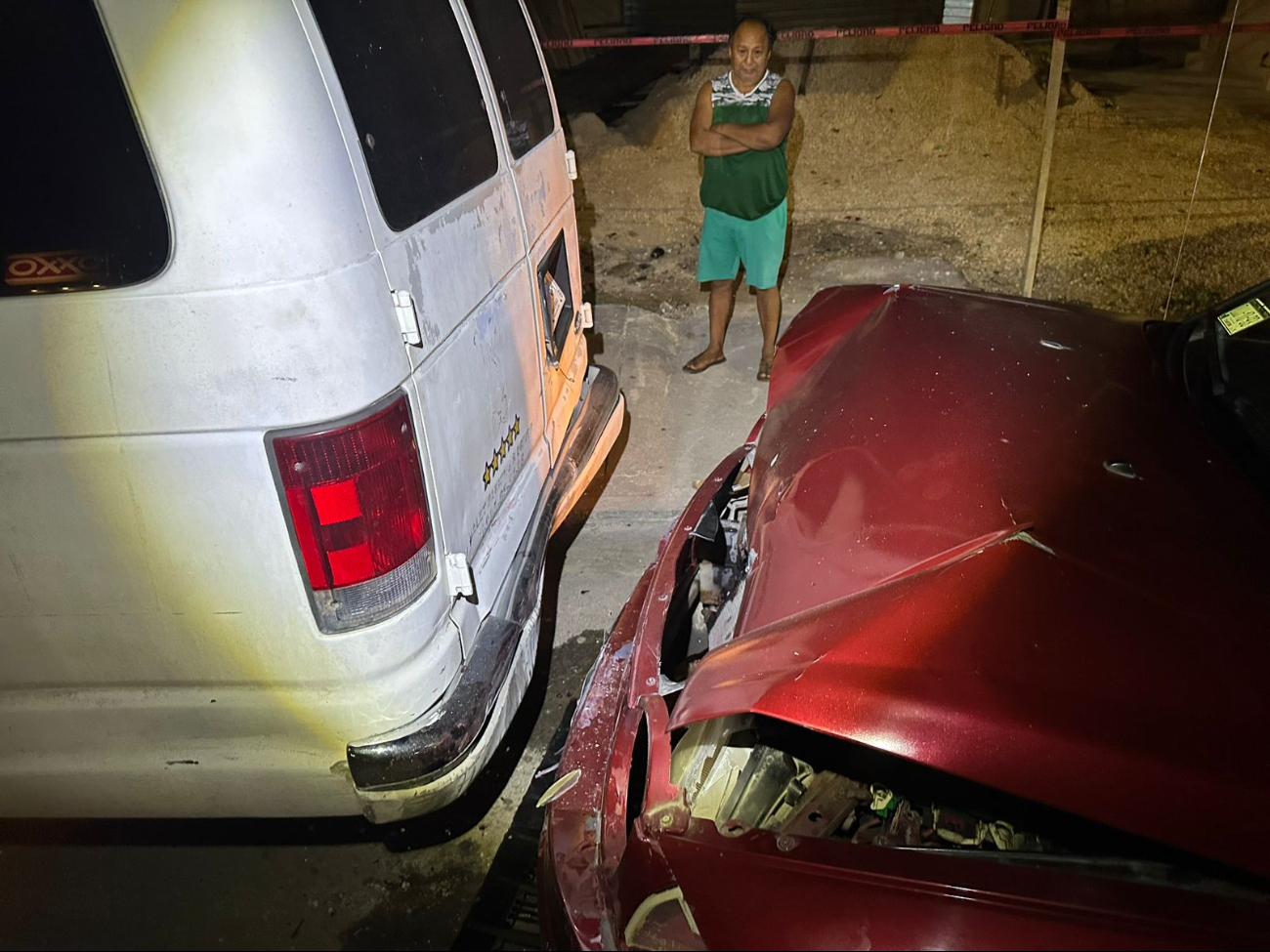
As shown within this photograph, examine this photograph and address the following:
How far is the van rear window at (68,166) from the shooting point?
1457 mm

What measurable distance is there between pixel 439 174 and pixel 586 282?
473 cm

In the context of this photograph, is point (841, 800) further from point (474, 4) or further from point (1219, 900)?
point (474, 4)

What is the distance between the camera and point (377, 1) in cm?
194

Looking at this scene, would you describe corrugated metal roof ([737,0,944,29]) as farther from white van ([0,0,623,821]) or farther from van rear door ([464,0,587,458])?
white van ([0,0,623,821])

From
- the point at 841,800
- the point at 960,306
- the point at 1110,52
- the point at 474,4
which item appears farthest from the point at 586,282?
the point at 1110,52

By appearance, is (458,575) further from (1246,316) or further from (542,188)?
(1246,316)

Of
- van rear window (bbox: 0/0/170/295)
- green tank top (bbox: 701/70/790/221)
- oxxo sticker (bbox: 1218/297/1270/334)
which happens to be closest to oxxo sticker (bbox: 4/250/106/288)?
van rear window (bbox: 0/0/170/295)

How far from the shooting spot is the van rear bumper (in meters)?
1.90

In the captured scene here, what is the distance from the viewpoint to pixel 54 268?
1545 millimetres

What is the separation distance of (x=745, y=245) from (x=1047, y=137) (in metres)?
2.25

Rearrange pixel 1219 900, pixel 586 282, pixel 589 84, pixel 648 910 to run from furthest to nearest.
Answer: pixel 589 84 → pixel 586 282 → pixel 648 910 → pixel 1219 900

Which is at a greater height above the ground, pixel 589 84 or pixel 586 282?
pixel 589 84

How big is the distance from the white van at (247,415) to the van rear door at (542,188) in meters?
0.39

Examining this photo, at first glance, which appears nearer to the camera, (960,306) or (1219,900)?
(1219,900)
